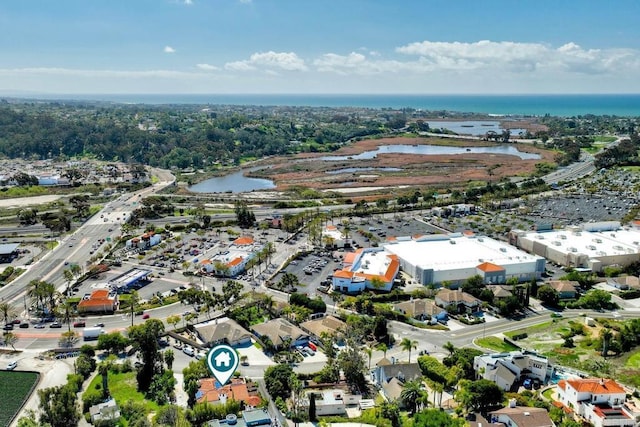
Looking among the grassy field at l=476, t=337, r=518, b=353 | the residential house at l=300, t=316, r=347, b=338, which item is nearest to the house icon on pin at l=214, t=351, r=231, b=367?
the residential house at l=300, t=316, r=347, b=338

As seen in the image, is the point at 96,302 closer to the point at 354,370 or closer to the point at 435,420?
the point at 354,370

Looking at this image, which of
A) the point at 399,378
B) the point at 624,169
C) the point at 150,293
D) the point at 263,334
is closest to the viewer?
the point at 399,378

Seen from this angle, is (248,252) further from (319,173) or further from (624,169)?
(624,169)

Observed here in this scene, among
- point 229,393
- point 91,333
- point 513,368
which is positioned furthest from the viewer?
point 91,333

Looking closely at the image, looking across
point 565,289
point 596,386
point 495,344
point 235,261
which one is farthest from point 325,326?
point 565,289

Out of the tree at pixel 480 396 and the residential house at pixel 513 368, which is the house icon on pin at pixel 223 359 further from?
the residential house at pixel 513 368

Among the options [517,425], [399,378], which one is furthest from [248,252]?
[517,425]
